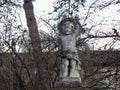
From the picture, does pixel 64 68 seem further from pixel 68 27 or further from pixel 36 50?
pixel 36 50

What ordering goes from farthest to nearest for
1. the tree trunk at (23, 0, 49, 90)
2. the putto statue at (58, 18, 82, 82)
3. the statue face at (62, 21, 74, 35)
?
1. the tree trunk at (23, 0, 49, 90)
2. the statue face at (62, 21, 74, 35)
3. the putto statue at (58, 18, 82, 82)

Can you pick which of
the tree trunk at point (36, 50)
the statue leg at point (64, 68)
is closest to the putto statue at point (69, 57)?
the statue leg at point (64, 68)

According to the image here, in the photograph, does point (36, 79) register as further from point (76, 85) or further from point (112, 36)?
point (76, 85)

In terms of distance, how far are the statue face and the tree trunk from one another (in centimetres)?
354

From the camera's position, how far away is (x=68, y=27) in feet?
40.3

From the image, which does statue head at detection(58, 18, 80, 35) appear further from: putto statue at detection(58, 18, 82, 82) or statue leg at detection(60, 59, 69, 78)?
statue leg at detection(60, 59, 69, 78)

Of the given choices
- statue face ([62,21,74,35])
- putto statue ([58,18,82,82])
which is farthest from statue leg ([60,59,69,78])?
statue face ([62,21,74,35])

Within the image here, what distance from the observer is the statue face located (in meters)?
12.2

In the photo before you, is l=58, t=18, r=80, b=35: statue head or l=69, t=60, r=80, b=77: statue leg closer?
l=69, t=60, r=80, b=77: statue leg

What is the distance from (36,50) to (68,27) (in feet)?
12.4

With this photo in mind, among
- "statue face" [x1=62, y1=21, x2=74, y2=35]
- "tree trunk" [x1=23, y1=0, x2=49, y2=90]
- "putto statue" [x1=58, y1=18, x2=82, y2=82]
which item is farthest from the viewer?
"tree trunk" [x1=23, y1=0, x2=49, y2=90]

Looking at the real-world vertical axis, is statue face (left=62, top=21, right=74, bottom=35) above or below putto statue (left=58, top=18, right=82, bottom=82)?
above

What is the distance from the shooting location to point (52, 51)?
17.7 m

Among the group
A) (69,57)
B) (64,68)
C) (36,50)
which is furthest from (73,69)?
(36,50)
